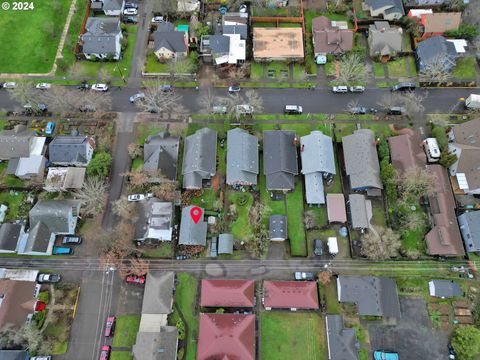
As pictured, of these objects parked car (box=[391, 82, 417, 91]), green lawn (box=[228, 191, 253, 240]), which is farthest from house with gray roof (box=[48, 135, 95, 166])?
parked car (box=[391, 82, 417, 91])

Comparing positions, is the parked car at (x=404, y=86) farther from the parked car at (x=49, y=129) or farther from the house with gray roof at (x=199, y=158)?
the parked car at (x=49, y=129)

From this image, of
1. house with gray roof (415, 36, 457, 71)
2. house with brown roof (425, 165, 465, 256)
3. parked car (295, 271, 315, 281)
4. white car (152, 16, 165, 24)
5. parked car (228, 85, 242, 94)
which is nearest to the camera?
parked car (295, 271, 315, 281)

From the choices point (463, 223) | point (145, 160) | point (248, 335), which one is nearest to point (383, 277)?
point (463, 223)

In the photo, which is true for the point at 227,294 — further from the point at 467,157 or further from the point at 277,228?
the point at 467,157

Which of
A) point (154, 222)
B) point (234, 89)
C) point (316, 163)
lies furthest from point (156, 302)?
point (234, 89)

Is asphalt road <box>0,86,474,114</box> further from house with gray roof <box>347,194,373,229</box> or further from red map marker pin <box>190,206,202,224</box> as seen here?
red map marker pin <box>190,206,202,224</box>

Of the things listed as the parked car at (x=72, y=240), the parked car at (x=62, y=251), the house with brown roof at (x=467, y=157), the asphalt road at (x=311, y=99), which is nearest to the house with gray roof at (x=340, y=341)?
the house with brown roof at (x=467, y=157)
